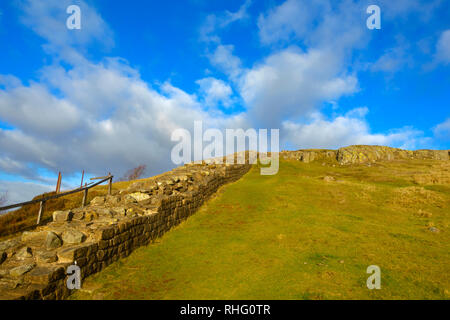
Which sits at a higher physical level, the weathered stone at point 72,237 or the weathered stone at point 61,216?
the weathered stone at point 61,216

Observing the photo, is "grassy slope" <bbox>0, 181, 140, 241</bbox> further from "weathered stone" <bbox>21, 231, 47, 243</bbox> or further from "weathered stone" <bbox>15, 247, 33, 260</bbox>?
"weathered stone" <bbox>15, 247, 33, 260</bbox>

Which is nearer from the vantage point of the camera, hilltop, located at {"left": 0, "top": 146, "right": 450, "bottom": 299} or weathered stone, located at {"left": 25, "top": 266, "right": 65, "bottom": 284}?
weathered stone, located at {"left": 25, "top": 266, "right": 65, "bottom": 284}

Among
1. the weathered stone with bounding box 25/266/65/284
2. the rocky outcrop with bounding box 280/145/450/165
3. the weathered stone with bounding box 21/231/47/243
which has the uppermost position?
the rocky outcrop with bounding box 280/145/450/165

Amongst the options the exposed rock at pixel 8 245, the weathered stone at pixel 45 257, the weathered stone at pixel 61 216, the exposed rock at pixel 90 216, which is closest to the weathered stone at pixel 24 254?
the weathered stone at pixel 45 257

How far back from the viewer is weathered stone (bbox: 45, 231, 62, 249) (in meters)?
5.80

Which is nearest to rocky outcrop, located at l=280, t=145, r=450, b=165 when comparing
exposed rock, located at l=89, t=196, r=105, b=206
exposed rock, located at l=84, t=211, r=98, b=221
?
exposed rock, located at l=89, t=196, r=105, b=206

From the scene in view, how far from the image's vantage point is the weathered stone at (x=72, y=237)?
19.9 ft

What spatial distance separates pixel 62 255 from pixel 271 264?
537 centimetres

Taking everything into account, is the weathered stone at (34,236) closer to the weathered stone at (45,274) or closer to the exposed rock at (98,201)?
the weathered stone at (45,274)

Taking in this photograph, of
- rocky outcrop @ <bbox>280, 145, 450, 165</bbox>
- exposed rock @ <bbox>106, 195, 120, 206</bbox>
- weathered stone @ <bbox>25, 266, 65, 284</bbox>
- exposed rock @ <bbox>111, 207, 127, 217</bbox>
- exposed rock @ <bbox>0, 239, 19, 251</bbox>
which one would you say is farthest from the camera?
rocky outcrop @ <bbox>280, 145, 450, 165</bbox>

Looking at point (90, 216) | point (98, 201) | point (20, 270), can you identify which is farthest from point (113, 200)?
point (20, 270)

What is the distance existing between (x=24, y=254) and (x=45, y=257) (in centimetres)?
55

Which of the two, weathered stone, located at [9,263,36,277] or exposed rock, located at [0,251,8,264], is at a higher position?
exposed rock, located at [0,251,8,264]

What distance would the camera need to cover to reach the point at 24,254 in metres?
5.47
